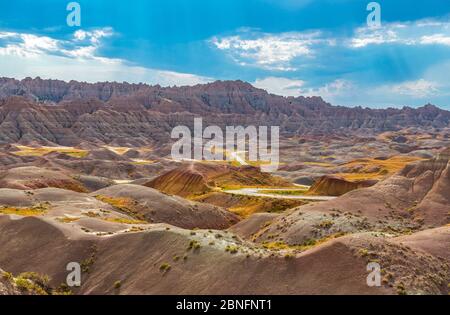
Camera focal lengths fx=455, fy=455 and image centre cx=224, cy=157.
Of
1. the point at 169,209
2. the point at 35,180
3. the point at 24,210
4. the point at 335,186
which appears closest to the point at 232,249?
the point at 24,210

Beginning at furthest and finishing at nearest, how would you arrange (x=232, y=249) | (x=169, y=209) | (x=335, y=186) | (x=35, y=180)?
(x=335, y=186) → (x=35, y=180) → (x=169, y=209) → (x=232, y=249)

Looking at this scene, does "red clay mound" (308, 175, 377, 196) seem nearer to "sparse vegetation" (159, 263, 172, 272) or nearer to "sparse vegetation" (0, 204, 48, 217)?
"sparse vegetation" (0, 204, 48, 217)

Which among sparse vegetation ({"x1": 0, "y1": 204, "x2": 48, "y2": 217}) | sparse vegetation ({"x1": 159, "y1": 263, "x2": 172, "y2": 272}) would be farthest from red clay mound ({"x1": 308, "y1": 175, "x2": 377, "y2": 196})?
sparse vegetation ({"x1": 159, "y1": 263, "x2": 172, "y2": 272})

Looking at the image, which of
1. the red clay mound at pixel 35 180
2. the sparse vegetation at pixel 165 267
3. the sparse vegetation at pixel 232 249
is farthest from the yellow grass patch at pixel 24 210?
the sparse vegetation at pixel 232 249

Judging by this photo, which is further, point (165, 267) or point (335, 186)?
point (335, 186)

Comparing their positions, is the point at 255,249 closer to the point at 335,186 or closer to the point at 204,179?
the point at 335,186

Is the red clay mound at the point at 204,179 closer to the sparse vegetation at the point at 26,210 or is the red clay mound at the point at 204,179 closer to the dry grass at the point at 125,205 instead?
the dry grass at the point at 125,205

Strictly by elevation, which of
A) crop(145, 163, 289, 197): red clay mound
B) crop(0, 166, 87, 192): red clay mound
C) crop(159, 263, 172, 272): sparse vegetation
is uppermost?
crop(159, 263, 172, 272): sparse vegetation

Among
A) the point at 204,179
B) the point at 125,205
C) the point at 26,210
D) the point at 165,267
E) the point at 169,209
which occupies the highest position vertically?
the point at 165,267

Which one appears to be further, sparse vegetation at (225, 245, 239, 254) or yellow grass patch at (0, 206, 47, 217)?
yellow grass patch at (0, 206, 47, 217)

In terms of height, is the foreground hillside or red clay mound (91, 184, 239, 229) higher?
the foreground hillside

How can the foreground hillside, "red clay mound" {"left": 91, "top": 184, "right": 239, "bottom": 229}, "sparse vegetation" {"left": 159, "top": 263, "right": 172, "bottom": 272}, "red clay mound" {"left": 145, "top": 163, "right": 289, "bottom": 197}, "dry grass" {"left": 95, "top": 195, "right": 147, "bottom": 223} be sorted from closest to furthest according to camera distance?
the foreground hillside → "sparse vegetation" {"left": 159, "top": 263, "right": 172, "bottom": 272} → "dry grass" {"left": 95, "top": 195, "right": 147, "bottom": 223} → "red clay mound" {"left": 91, "top": 184, "right": 239, "bottom": 229} → "red clay mound" {"left": 145, "top": 163, "right": 289, "bottom": 197}
